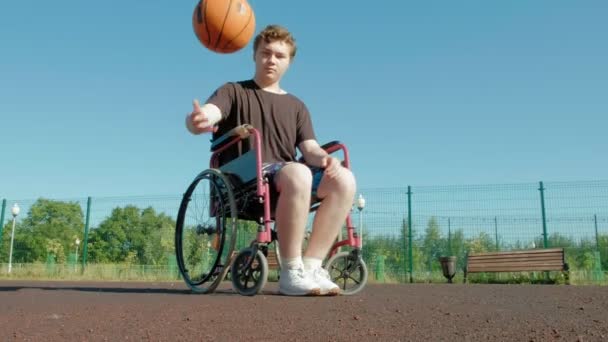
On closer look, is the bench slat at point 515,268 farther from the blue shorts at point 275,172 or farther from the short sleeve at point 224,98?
the short sleeve at point 224,98

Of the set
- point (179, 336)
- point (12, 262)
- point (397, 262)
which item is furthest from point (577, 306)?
point (12, 262)

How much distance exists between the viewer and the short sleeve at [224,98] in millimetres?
3090

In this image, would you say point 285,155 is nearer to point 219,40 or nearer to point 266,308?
point 219,40

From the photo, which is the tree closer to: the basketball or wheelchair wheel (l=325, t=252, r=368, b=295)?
the basketball

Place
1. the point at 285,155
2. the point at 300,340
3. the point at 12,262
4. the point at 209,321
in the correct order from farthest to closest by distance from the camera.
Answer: the point at 12,262, the point at 285,155, the point at 209,321, the point at 300,340

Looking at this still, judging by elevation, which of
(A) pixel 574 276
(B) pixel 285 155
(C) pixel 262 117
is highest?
(C) pixel 262 117

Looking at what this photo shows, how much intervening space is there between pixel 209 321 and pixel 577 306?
1671mm

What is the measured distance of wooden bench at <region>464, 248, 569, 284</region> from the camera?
8.08 m

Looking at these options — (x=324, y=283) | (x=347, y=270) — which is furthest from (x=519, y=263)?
(x=324, y=283)

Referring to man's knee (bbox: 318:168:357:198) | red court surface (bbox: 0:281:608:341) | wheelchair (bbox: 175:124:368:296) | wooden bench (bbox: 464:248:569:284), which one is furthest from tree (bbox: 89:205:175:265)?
red court surface (bbox: 0:281:608:341)

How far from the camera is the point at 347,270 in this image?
322 cm

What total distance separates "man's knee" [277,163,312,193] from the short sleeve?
0.62 m

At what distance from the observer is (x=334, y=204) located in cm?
296

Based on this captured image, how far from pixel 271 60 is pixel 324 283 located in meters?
1.47
